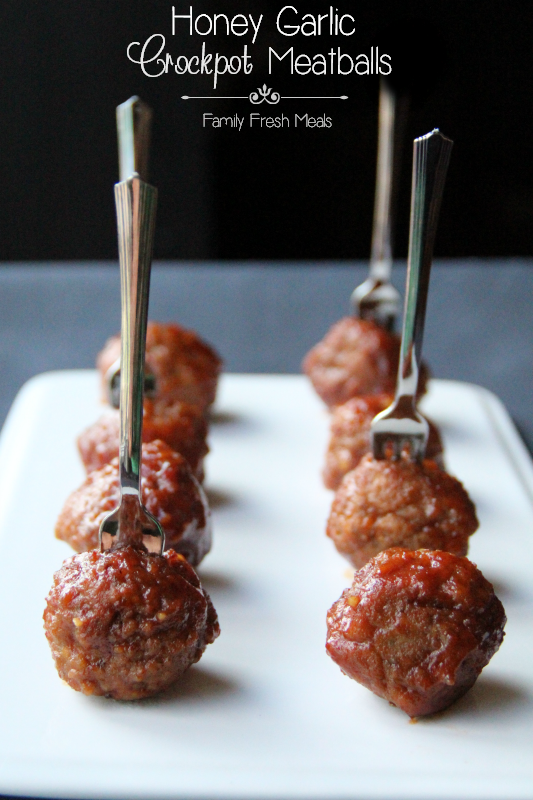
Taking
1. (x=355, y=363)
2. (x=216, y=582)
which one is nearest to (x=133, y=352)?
(x=216, y=582)

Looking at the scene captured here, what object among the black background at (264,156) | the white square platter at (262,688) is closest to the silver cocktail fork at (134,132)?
the black background at (264,156)

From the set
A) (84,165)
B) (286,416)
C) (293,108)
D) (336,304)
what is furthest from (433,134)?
(84,165)

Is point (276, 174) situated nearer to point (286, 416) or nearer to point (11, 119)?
point (11, 119)

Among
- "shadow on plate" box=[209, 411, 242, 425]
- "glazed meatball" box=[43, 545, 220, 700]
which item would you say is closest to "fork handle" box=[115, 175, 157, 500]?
"glazed meatball" box=[43, 545, 220, 700]

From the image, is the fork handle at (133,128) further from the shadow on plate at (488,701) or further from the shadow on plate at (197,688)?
the shadow on plate at (488,701)

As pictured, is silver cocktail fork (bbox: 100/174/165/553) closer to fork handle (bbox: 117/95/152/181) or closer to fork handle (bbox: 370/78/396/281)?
fork handle (bbox: 117/95/152/181)

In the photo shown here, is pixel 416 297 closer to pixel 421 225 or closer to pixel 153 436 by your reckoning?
pixel 421 225

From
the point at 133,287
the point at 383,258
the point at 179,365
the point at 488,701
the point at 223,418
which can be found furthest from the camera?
the point at 383,258
